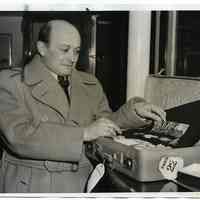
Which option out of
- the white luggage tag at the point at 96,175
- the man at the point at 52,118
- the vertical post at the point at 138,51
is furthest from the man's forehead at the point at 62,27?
the white luggage tag at the point at 96,175

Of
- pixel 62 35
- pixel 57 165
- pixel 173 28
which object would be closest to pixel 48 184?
pixel 57 165

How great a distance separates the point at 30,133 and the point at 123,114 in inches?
7.1

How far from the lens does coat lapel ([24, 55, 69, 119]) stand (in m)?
0.57

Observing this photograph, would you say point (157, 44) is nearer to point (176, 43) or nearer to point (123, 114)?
point (176, 43)

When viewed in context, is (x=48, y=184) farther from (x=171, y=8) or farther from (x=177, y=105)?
(x=171, y=8)

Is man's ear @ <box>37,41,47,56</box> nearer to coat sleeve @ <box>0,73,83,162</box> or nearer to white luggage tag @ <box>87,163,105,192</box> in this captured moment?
coat sleeve @ <box>0,73,83,162</box>

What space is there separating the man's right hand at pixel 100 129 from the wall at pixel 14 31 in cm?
19

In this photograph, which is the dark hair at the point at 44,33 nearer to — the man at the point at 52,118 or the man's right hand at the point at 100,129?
A: the man at the point at 52,118

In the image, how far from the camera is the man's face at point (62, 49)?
22.2 inches

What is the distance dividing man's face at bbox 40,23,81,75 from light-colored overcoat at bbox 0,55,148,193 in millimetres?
18

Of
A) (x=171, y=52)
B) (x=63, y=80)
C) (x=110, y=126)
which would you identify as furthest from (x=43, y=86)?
(x=171, y=52)

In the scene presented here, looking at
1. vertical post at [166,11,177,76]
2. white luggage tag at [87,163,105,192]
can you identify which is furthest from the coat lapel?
vertical post at [166,11,177,76]

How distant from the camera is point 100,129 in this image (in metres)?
0.56

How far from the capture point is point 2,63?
0.58 m
